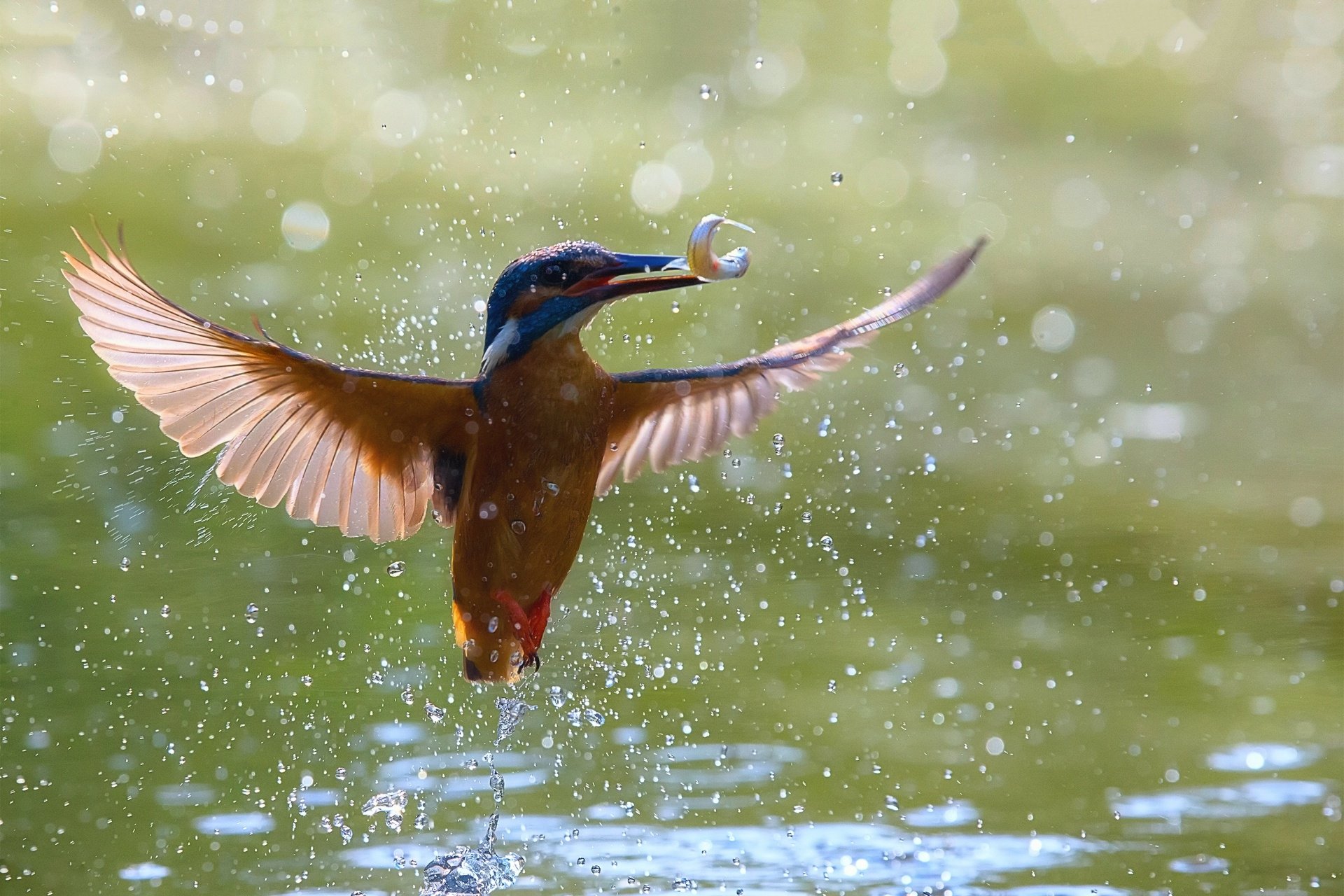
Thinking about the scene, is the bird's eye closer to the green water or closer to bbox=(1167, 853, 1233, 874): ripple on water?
the green water

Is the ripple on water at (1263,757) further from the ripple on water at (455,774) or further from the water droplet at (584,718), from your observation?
the ripple on water at (455,774)

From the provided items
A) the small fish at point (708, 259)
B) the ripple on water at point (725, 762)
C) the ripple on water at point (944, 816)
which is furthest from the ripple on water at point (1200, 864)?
the small fish at point (708, 259)

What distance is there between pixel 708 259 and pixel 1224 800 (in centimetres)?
185

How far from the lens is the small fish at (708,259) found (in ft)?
11.3

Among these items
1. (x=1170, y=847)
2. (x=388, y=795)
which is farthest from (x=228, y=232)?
(x=1170, y=847)

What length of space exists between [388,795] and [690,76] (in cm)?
939

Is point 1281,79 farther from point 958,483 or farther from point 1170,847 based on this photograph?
point 1170,847

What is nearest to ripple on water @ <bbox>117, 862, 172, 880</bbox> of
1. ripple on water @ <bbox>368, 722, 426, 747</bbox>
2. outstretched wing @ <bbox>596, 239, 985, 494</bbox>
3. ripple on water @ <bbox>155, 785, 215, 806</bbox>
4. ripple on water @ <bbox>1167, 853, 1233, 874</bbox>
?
ripple on water @ <bbox>155, 785, 215, 806</bbox>

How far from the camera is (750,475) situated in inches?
274

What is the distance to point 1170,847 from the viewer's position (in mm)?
3840

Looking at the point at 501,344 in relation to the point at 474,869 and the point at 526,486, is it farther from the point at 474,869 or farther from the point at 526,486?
the point at 474,869

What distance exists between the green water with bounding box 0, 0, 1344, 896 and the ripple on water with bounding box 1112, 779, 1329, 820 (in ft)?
0.05

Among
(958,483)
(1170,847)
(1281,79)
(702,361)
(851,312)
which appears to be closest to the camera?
(1170,847)

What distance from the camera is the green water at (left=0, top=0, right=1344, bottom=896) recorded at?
13.0 feet
